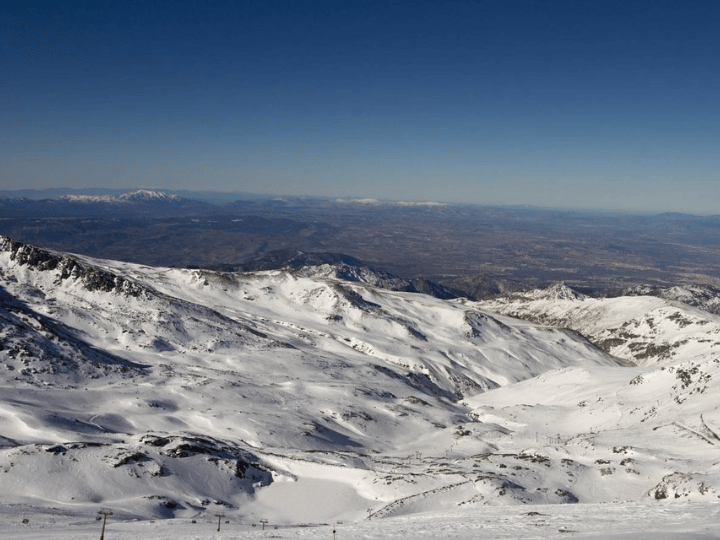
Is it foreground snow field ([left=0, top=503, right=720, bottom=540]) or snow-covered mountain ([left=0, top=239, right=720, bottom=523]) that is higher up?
foreground snow field ([left=0, top=503, right=720, bottom=540])

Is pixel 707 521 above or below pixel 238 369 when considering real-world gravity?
above

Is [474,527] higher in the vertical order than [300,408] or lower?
higher

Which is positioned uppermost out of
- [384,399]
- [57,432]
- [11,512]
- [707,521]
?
[707,521]

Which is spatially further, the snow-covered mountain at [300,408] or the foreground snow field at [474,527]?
the snow-covered mountain at [300,408]

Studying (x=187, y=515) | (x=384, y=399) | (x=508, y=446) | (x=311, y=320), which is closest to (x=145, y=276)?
(x=311, y=320)

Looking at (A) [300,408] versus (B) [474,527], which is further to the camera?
(A) [300,408]

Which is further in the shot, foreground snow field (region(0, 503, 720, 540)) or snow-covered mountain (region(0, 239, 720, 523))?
snow-covered mountain (region(0, 239, 720, 523))

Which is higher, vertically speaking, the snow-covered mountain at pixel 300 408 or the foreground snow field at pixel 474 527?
the foreground snow field at pixel 474 527

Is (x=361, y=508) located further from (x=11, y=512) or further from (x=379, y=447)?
(x=379, y=447)
